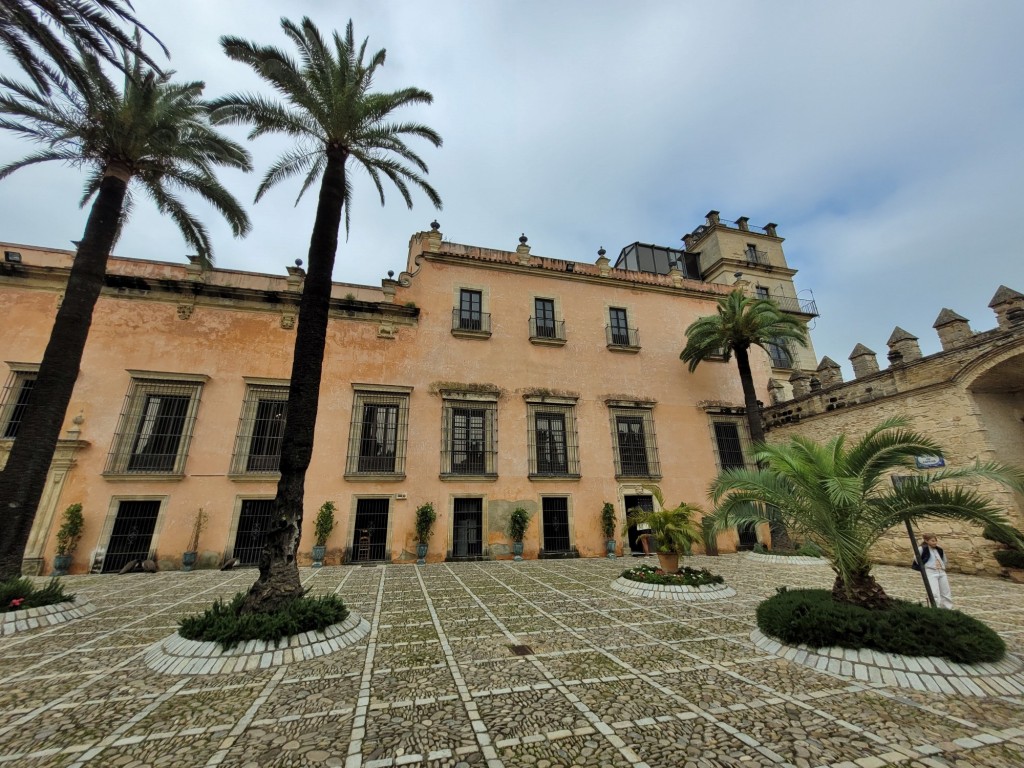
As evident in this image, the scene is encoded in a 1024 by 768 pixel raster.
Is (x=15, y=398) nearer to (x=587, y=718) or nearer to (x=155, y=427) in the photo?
(x=155, y=427)

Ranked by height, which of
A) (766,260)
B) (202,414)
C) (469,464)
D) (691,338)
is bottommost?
(469,464)

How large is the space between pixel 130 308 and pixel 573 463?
16413 millimetres

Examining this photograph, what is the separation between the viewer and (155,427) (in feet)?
42.1

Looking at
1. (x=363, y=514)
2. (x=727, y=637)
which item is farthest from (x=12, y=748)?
(x=363, y=514)

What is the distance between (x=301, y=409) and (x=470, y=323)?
10365mm

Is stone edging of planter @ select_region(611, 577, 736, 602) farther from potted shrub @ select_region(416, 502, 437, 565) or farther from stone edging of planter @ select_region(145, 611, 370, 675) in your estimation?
potted shrub @ select_region(416, 502, 437, 565)

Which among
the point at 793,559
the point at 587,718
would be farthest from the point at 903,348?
the point at 587,718

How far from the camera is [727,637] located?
5.58 m

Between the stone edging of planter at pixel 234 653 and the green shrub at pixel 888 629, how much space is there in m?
5.78

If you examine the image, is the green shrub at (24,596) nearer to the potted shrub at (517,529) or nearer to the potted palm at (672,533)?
the potted shrub at (517,529)

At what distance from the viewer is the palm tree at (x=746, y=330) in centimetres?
1504

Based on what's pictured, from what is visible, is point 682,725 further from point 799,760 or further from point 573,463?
point 573,463

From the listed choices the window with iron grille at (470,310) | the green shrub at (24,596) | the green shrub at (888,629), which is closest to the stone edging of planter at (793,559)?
the green shrub at (888,629)

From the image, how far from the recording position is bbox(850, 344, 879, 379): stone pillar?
45.2 feet
